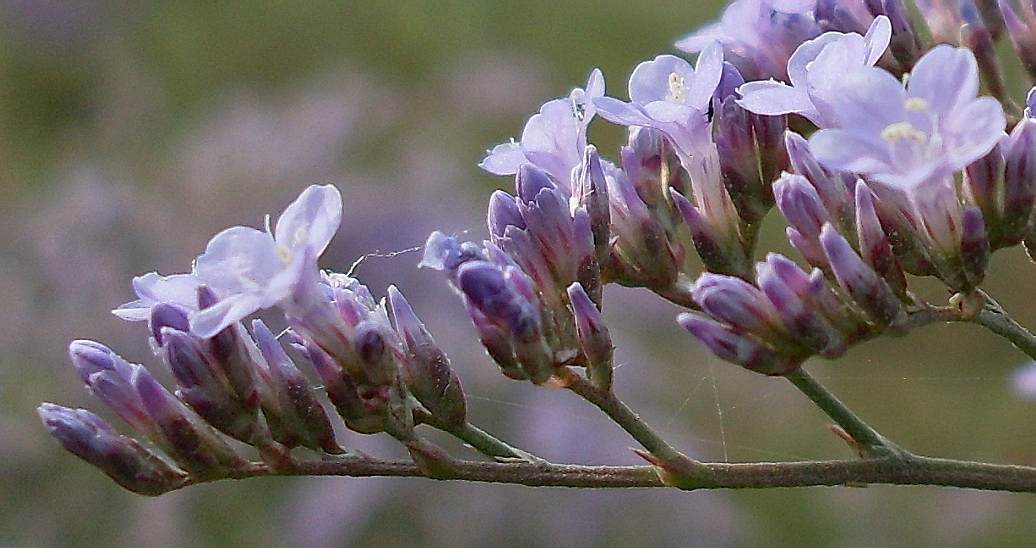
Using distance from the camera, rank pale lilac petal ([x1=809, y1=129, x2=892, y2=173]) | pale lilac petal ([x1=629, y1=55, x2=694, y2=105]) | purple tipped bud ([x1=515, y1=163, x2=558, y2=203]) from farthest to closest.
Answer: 1. pale lilac petal ([x1=629, y1=55, x2=694, y2=105])
2. purple tipped bud ([x1=515, y1=163, x2=558, y2=203])
3. pale lilac petal ([x1=809, y1=129, x2=892, y2=173])

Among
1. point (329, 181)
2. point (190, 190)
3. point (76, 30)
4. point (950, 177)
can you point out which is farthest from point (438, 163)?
point (950, 177)

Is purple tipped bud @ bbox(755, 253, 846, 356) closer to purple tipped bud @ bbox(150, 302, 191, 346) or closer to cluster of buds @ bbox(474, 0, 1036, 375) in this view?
cluster of buds @ bbox(474, 0, 1036, 375)

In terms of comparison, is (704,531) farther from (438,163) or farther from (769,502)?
(438,163)

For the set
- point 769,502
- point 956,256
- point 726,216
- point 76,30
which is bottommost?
point 769,502

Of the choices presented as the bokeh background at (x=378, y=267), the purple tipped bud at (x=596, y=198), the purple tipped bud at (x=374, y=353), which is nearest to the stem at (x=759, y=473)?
the purple tipped bud at (x=374, y=353)

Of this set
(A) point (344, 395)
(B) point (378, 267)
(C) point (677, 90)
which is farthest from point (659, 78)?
(B) point (378, 267)

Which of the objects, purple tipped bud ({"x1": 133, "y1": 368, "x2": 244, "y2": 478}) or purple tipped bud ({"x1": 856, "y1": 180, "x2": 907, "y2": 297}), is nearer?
purple tipped bud ({"x1": 856, "y1": 180, "x2": 907, "y2": 297})

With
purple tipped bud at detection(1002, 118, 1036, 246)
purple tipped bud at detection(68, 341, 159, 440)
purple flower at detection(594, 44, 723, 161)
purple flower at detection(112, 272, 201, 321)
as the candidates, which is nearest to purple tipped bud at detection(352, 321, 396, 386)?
purple flower at detection(112, 272, 201, 321)
